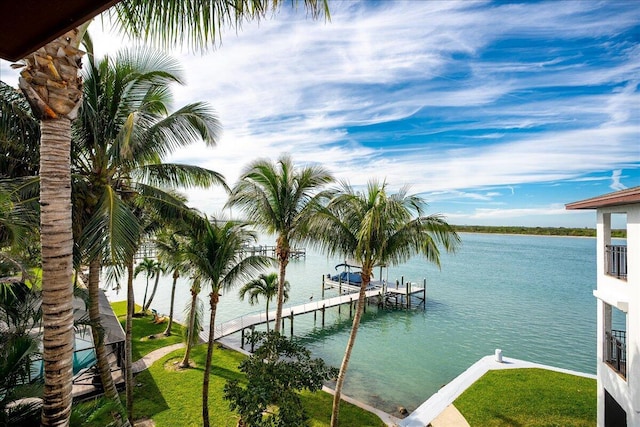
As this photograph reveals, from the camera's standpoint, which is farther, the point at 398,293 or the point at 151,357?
the point at 398,293

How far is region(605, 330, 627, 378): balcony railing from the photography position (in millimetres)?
8469

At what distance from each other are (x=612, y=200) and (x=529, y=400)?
302 inches

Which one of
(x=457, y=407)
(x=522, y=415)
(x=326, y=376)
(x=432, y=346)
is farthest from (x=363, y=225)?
(x=432, y=346)

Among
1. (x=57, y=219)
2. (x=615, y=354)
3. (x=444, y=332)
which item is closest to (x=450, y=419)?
(x=615, y=354)

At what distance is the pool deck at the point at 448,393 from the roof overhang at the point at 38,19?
1147 centimetres

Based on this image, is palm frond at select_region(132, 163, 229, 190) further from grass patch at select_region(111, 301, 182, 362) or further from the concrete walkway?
grass patch at select_region(111, 301, 182, 362)

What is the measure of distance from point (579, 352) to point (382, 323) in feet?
39.8

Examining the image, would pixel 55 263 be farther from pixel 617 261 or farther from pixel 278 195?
pixel 617 261

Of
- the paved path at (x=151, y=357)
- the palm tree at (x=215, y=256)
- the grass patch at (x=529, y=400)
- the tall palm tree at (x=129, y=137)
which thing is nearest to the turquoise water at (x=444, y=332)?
the grass patch at (x=529, y=400)

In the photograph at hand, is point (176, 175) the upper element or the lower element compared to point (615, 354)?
upper

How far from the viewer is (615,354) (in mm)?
8812

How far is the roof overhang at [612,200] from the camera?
684 cm

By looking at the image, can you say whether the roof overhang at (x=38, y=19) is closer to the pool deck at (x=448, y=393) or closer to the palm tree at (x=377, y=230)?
the palm tree at (x=377, y=230)

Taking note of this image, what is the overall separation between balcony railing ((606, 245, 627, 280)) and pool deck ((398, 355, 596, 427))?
6.30 meters
